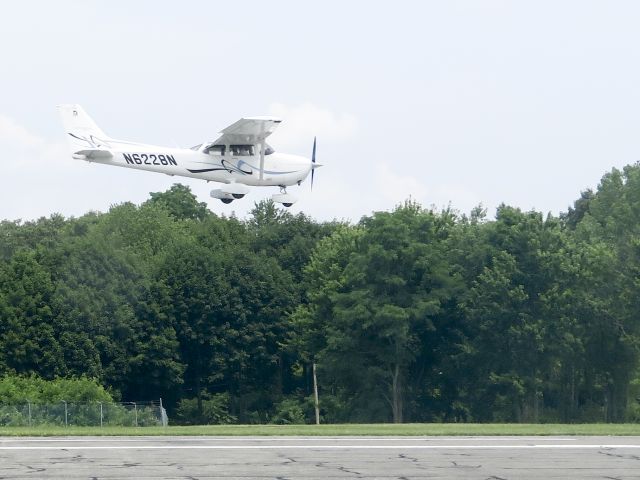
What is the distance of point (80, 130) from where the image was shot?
6106cm

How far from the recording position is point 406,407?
8081 centimetres

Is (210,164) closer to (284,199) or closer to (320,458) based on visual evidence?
(284,199)

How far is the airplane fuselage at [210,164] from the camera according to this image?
57.5 m

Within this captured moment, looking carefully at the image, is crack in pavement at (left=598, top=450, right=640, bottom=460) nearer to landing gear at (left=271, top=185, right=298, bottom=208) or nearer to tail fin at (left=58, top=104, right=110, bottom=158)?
landing gear at (left=271, top=185, right=298, bottom=208)

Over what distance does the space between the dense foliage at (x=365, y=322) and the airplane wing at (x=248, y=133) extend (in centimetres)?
2376

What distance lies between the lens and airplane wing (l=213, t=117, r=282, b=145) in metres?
58.1

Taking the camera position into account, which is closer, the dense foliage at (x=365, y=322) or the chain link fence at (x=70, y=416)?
the chain link fence at (x=70, y=416)

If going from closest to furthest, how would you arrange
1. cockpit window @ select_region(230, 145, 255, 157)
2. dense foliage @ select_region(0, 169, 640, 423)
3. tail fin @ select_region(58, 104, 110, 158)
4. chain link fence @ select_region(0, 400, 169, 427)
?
chain link fence @ select_region(0, 400, 169, 427) → cockpit window @ select_region(230, 145, 255, 157) → tail fin @ select_region(58, 104, 110, 158) → dense foliage @ select_region(0, 169, 640, 423)

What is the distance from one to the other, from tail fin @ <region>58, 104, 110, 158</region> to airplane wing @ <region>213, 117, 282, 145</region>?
17.7 feet

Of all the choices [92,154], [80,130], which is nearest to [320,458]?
[92,154]

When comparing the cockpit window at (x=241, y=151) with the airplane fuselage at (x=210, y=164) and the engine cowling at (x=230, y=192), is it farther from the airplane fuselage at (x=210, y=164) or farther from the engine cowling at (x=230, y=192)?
the engine cowling at (x=230, y=192)

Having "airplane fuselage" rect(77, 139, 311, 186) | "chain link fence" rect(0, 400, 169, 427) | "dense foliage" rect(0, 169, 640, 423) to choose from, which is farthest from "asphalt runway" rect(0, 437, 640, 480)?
"dense foliage" rect(0, 169, 640, 423)

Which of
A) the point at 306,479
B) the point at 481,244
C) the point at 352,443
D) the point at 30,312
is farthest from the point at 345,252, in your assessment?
the point at 306,479

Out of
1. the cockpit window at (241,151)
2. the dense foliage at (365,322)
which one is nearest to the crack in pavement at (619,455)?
the cockpit window at (241,151)
